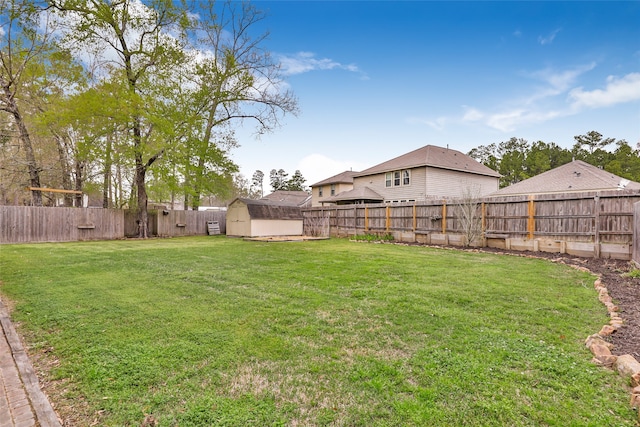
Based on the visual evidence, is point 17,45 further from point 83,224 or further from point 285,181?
point 285,181

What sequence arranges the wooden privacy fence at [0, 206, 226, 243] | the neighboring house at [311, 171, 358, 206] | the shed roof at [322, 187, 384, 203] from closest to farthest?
1. the wooden privacy fence at [0, 206, 226, 243]
2. the shed roof at [322, 187, 384, 203]
3. the neighboring house at [311, 171, 358, 206]

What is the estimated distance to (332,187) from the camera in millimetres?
29953

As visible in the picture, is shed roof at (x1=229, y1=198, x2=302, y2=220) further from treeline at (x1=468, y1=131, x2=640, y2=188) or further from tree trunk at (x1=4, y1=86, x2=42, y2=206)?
treeline at (x1=468, y1=131, x2=640, y2=188)

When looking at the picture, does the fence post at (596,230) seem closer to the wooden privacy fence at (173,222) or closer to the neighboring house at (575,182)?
the neighboring house at (575,182)

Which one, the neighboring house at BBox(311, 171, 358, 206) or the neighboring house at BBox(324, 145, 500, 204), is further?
the neighboring house at BBox(311, 171, 358, 206)

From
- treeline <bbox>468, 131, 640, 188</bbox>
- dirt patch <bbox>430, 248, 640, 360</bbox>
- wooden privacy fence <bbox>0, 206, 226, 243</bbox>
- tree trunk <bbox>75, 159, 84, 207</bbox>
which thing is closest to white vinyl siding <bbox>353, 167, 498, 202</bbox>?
dirt patch <bbox>430, 248, 640, 360</bbox>

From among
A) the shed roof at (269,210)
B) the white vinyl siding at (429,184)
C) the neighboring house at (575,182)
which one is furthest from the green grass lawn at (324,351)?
the white vinyl siding at (429,184)

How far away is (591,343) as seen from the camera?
2.75 m

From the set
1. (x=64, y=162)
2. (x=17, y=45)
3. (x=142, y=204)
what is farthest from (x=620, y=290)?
(x=64, y=162)

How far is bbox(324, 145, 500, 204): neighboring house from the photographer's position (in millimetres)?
21250

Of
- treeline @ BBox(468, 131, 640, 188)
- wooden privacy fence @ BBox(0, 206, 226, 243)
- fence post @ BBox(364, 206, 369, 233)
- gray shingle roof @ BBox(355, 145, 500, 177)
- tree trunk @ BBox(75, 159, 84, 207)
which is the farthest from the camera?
treeline @ BBox(468, 131, 640, 188)

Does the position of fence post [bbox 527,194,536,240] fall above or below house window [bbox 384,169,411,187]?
below

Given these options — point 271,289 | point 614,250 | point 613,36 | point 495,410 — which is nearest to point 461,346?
point 495,410

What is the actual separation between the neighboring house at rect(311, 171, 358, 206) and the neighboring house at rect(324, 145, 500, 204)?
3195 mm
